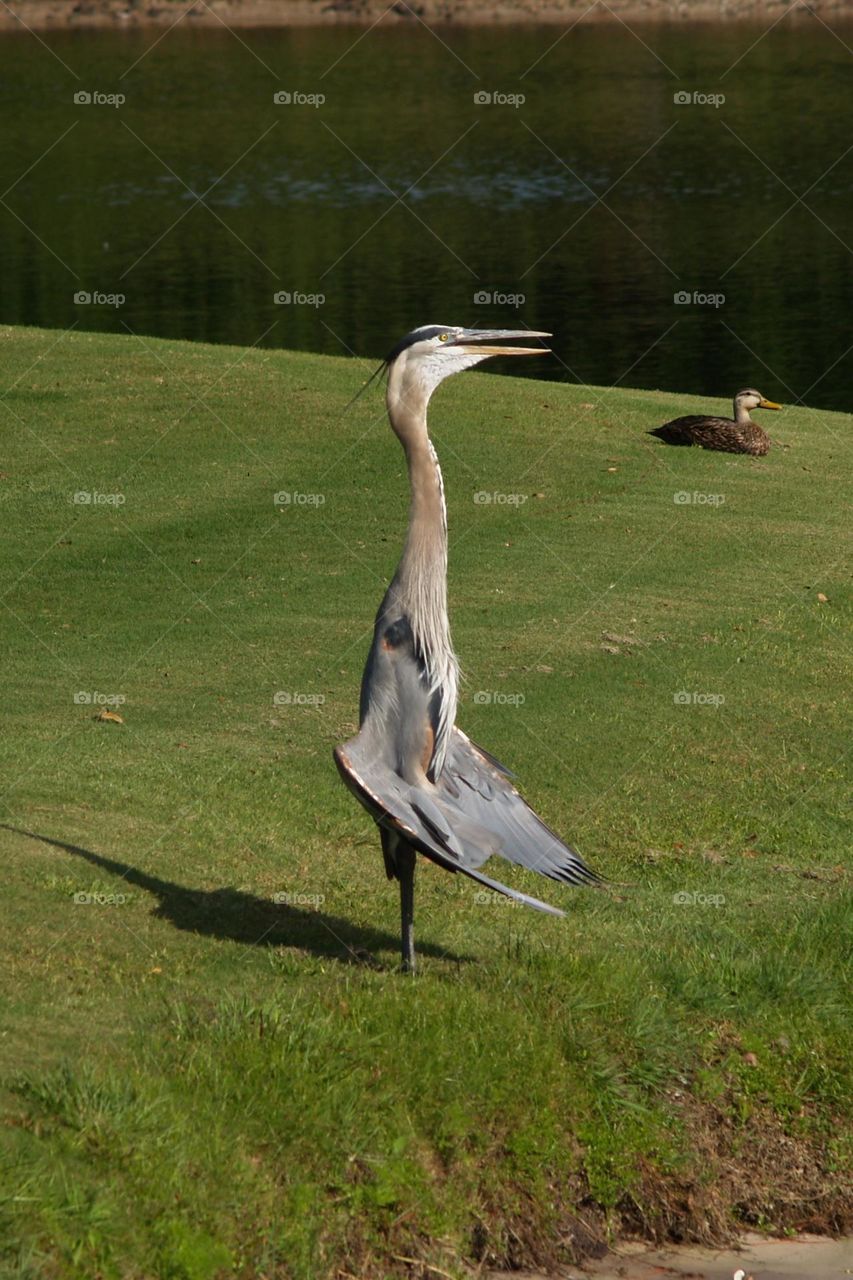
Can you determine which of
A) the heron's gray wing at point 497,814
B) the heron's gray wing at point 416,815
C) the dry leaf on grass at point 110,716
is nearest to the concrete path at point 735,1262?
the heron's gray wing at point 416,815

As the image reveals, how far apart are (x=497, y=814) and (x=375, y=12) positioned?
6586 centimetres

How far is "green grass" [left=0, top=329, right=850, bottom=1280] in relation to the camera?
18.6ft

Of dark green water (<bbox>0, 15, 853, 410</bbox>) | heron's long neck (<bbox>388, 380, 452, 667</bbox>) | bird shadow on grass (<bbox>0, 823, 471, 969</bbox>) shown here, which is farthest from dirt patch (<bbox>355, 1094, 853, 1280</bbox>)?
dark green water (<bbox>0, 15, 853, 410</bbox>)

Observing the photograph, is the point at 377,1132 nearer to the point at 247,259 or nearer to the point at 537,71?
the point at 247,259

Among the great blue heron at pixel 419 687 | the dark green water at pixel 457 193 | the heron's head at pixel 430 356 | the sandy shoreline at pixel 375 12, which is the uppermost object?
the sandy shoreline at pixel 375 12

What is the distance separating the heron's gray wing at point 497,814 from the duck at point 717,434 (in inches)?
383

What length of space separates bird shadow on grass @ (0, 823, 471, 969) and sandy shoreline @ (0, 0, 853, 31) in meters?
60.1

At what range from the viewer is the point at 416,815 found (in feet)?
20.9

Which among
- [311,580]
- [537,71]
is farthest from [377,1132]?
[537,71]

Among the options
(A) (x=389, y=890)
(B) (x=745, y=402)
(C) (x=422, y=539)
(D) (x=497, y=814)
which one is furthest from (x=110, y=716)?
(B) (x=745, y=402)

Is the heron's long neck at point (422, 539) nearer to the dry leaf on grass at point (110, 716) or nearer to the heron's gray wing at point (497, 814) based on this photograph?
the heron's gray wing at point (497, 814)

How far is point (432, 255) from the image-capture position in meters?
33.1

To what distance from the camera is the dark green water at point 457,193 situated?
2770cm

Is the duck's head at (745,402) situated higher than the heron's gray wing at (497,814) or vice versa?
the heron's gray wing at (497,814)
